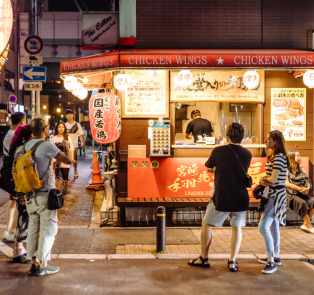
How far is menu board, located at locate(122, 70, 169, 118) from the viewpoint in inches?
307

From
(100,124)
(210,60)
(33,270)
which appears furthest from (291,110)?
(33,270)

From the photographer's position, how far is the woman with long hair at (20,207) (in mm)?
5156

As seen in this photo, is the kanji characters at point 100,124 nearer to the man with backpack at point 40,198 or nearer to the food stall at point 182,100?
the food stall at point 182,100

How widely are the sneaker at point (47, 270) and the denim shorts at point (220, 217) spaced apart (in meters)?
2.42

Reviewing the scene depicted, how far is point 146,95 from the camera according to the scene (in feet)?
25.6

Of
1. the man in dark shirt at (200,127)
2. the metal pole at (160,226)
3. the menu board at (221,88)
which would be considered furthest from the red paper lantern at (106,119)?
the man in dark shirt at (200,127)

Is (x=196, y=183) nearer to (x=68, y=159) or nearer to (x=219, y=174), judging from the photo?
(x=219, y=174)

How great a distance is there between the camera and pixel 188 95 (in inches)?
317

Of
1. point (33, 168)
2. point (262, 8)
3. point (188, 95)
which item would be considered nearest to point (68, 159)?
point (33, 168)

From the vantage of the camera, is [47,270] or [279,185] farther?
[279,185]

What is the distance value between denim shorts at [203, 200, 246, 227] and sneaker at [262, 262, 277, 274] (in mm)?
739

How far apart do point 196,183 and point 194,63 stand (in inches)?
107

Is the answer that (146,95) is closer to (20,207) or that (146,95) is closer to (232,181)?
(232,181)

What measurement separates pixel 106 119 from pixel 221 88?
298 cm
